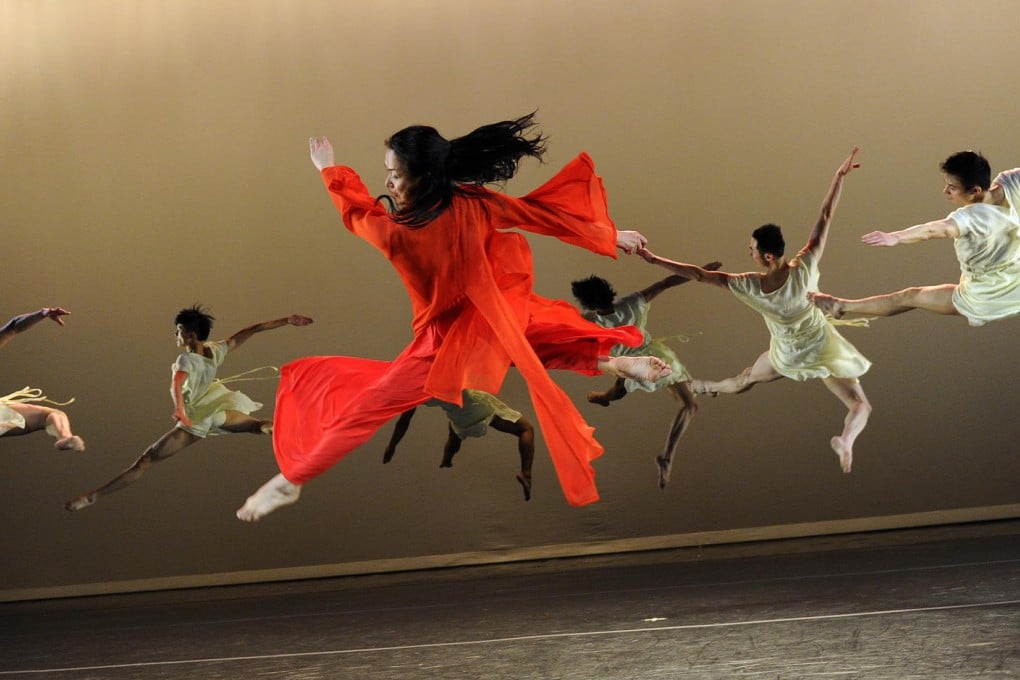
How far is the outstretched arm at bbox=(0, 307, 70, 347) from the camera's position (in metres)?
5.31

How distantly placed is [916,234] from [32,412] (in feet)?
12.9

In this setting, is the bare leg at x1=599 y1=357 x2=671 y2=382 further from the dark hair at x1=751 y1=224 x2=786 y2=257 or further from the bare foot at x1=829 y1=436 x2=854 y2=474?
the bare foot at x1=829 y1=436 x2=854 y2=474

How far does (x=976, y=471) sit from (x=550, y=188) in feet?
7.81

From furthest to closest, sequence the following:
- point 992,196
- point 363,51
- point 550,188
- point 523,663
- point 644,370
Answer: point 363,51 → point 992,196 → point 644,370 → point 550,188 → point 523,663

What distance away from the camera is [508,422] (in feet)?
16.5

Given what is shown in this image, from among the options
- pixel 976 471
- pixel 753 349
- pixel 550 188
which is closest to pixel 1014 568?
pixel 976 471

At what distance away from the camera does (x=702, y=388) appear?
16.4 feet

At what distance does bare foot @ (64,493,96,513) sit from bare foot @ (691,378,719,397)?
2826 millimetres

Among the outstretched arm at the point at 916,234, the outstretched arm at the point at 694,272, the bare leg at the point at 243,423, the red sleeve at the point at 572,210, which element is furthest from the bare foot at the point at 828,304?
the bare leg at the point at 243,423

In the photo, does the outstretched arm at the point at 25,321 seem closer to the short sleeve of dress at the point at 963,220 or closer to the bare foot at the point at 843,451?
the bare foot at the point at 843,451

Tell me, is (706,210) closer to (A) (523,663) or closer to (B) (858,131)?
(B) (858,131)

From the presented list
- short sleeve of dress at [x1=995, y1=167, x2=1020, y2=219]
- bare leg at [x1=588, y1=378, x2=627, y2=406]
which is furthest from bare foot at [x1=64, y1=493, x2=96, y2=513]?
short sleeve of dress at [x1=995, y1=167, x2=1020, y2=219]

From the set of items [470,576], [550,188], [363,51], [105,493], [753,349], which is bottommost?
[470,576]

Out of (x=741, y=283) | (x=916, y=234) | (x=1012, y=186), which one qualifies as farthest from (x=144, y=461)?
(x=1012, y=186)
